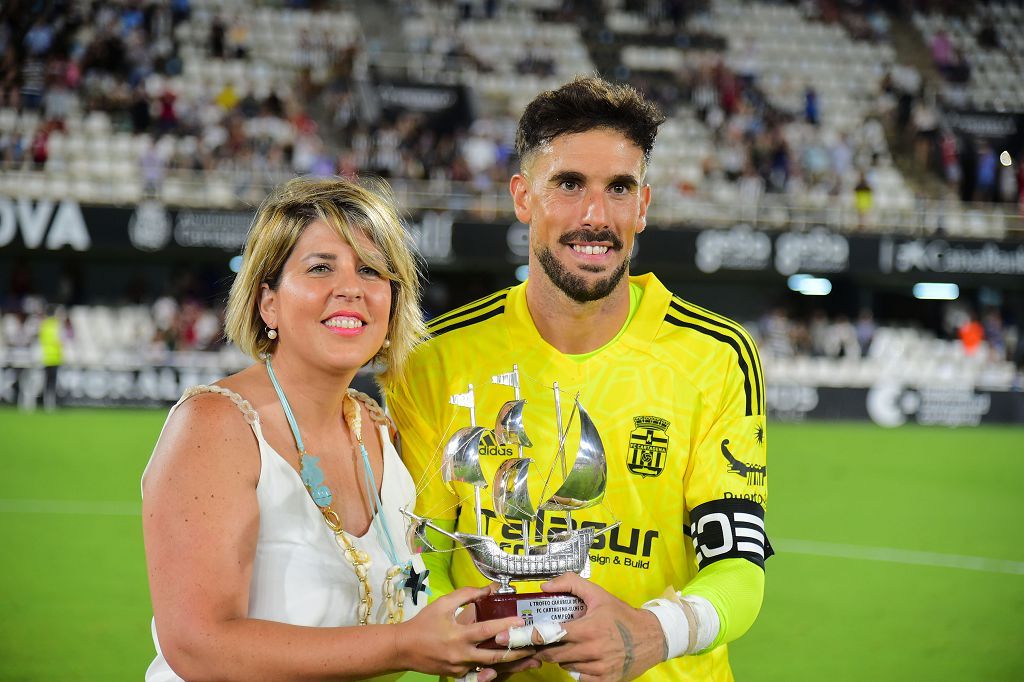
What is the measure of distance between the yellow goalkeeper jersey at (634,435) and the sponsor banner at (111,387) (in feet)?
53.6

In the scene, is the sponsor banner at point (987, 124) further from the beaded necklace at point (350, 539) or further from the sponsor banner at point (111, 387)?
the beaded necklace at point (350, 539)

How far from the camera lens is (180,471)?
2.42 metres

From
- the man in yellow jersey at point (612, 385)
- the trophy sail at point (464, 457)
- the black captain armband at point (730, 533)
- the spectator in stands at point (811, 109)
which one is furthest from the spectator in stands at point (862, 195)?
the trophy sail at point (464, 457)

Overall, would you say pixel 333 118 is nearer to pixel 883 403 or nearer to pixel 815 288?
pixel 815 288

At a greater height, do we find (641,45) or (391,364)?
(641,45)

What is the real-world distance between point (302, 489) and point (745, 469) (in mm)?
1245

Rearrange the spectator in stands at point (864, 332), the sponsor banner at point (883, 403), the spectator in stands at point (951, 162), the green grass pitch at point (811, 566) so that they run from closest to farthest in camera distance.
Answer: the green grass pitch at point (811, 566), the sponsor banner at point (883, 403), the spectator in stands at point (864, 332), the spectator in stands at point (951, 162)

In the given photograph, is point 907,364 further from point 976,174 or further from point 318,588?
point 318,588

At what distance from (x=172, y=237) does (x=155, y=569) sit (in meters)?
19.8

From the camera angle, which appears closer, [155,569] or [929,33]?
[155,569]

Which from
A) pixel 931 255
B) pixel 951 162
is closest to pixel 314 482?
pixel 931 255

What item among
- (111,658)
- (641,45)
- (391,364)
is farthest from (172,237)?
(391,364)

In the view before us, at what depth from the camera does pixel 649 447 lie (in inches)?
128

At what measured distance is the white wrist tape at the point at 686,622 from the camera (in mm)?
2574
